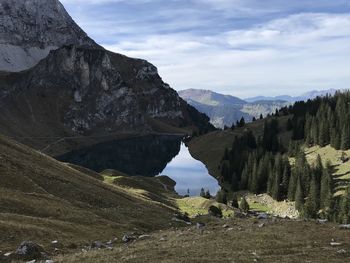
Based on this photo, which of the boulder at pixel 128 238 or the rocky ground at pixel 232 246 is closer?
the rocky ground at pixel 232 246

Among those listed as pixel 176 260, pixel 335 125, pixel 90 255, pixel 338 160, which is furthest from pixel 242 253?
pixel 335 125

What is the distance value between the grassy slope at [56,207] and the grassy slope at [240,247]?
7.18m

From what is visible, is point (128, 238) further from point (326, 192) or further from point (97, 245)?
point (326, 192)

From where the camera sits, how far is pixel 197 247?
3372 cm

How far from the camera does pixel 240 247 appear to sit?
33344 millimetres

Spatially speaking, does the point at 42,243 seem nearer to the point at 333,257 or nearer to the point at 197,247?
the point at 197,247

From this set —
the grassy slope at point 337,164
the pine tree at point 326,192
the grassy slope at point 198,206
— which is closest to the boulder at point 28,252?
the grassy slope at point 198,206

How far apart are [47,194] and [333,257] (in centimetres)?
3704

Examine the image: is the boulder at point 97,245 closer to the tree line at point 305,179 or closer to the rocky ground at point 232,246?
the rocky ground at point 232,246

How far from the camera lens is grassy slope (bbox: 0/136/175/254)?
132ft

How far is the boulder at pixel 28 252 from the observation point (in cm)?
3172

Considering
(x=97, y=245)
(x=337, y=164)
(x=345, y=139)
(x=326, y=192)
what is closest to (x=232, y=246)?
(x=97, y=245)

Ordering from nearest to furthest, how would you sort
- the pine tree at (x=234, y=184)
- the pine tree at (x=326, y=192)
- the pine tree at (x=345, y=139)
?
1. the pine tree at (x=326, y=192)
2. the pine tree at (x=345, y=139)
3. the pine tree at (x=234, y=184)

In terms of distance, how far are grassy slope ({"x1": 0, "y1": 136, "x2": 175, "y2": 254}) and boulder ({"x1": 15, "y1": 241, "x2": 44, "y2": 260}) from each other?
267cm
